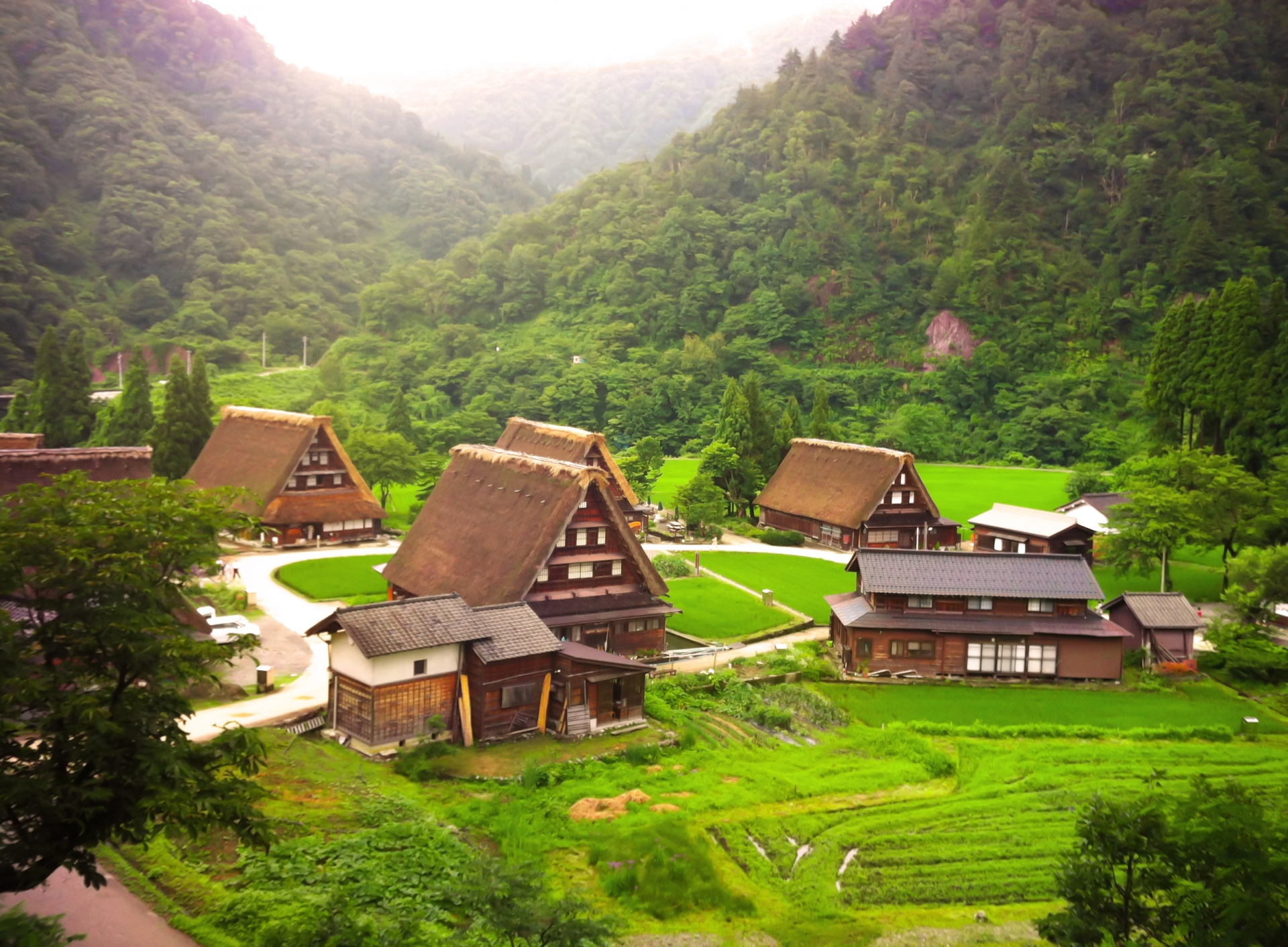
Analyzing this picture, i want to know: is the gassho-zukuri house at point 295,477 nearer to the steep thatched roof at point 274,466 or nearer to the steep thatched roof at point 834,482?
the steep thatched roof at point 274,466

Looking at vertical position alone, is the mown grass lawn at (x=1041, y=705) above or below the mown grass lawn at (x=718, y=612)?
below

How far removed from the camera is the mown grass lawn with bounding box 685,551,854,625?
131 ft

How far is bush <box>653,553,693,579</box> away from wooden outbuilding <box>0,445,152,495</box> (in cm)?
2071

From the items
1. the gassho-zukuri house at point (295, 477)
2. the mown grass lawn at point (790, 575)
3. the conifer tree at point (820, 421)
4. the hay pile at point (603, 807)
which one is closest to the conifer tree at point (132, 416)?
the gassho-zukuri house at point (295, 477)

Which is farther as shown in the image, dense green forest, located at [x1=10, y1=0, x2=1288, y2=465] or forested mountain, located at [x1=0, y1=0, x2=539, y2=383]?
forested mountain, located at [x1=0, y1=0, x2=539, y2=383]

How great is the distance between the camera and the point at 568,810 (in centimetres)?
2038

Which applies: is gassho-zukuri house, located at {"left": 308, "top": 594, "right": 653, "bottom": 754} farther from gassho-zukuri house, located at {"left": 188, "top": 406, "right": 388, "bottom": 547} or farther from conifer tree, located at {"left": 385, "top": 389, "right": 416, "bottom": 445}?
conifer tree, located at {"left": 385, "top": 389, "right": 416, "bottom": 445}

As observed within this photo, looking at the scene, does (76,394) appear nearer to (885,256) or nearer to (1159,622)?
(1159,622)

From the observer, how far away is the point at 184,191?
109250mm

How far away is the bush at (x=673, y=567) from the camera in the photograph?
4350 cm

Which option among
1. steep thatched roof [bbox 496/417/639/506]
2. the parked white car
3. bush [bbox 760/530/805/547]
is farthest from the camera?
bush [bbox 760/530/805/547]

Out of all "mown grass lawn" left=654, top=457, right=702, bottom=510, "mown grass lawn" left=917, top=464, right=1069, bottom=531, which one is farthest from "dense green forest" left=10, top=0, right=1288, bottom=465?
"mown grass lawn" left=917, top=464, right=1069, bottom=531

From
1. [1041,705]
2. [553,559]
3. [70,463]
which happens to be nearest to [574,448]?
[553,559]

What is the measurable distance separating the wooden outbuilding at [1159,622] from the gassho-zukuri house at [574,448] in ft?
65.6
